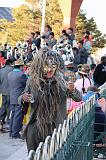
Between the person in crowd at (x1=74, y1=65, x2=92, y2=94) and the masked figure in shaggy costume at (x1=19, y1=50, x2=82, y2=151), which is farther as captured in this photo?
the person in crowd at (x1=74, y1=65, x2=92, y2=94)

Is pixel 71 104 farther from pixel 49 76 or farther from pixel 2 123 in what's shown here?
pixel 49 76

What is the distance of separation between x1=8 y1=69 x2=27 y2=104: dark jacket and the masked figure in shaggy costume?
611 cm

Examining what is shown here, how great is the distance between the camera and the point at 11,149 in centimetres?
1001

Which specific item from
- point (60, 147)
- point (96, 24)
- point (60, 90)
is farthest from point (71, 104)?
point (96, 24)

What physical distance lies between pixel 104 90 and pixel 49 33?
1048cm

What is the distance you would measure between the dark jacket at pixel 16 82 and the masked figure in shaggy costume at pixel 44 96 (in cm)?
611

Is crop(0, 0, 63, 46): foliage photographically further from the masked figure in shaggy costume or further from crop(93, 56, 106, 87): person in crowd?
the masked figure in shaggy costume

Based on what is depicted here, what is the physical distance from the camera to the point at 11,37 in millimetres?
55312

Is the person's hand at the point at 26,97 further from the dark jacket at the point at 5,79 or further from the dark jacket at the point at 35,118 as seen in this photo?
the dark jacket at the point at 5,79

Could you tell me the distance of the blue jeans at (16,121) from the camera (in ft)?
37.6

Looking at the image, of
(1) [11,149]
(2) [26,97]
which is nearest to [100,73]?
(1) [11,149]

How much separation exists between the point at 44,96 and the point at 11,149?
501 cm

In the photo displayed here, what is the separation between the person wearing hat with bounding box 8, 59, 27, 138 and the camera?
449 inches

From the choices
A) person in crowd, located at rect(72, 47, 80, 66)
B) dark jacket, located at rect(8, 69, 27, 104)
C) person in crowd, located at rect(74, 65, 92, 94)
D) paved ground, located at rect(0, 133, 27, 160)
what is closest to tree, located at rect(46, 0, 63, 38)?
person in crowd, located at rect(72, 47, 80, 66)
